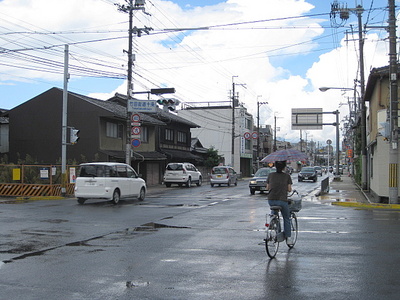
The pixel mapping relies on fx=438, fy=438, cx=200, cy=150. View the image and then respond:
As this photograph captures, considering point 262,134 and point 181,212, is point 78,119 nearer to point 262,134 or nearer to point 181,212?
point 181,212

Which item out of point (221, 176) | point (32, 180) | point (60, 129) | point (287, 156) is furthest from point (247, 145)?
point (287, 156)

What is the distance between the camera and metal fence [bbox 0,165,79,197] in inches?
938

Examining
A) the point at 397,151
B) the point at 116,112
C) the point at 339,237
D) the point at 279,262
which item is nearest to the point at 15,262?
the point at 279,262

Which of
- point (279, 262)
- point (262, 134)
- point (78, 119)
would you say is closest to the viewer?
point (279, 262)

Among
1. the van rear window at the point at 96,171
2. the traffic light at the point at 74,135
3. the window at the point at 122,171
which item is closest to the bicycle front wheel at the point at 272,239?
the van rear window at the point at 96,171

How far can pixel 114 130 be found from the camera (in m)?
34.6

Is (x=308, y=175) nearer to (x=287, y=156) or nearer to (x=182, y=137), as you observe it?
(x=182, y=137)

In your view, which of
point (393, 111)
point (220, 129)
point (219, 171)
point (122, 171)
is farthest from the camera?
point (220, 129)

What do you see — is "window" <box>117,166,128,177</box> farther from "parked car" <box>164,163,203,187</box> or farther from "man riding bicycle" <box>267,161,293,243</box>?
"parked car" <box>164,163,203,187</box>

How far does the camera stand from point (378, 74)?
20.5 metres

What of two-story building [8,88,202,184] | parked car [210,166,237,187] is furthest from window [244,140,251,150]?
two-story building [8,88,202,184]

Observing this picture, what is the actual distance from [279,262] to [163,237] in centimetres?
363

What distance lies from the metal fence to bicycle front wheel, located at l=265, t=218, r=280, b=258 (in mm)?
18121

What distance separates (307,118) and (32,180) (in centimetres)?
2674
